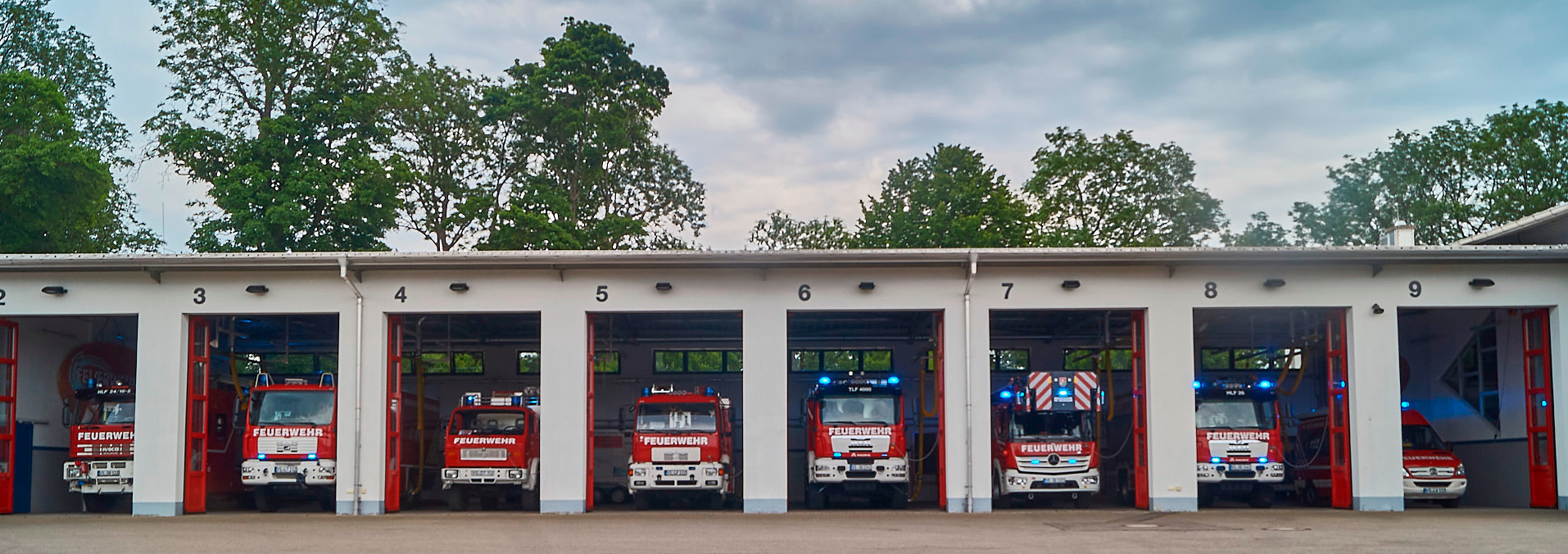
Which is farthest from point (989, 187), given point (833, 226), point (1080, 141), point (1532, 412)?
point (1532, 412)

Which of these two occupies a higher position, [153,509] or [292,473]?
[292,473]

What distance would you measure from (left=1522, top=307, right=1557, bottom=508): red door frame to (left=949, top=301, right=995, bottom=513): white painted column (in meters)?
9.11

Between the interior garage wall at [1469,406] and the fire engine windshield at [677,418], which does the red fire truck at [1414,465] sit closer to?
the interior garage wall at [1469,406]

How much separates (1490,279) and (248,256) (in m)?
19.7

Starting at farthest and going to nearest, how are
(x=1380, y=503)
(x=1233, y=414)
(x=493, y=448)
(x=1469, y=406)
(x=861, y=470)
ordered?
(x=1469, y=406)
(x=493, y=448)
(x=1233, y=414)
(x=861, y=470)
(x=1380, y=503)

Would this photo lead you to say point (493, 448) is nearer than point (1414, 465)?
No

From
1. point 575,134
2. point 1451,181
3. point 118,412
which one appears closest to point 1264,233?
point 1451,181

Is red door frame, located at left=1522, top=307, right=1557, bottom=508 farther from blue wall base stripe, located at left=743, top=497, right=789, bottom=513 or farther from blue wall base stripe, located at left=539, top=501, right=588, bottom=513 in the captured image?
blue wall base stripe, located at left=539, top=501, right=588, bottom=513

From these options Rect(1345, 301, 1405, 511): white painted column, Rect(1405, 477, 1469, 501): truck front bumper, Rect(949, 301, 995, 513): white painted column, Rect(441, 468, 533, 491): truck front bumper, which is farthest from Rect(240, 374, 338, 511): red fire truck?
Rect(1405, 477, 1469, 501): truck front bumper

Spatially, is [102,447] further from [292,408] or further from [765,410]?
[765,410]

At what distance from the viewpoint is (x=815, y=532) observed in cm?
1712

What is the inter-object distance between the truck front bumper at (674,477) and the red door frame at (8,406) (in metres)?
10.3

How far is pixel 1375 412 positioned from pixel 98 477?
847 inches

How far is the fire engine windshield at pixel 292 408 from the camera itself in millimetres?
23125
